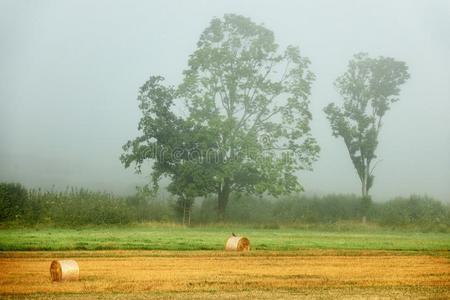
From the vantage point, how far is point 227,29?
4622 cm

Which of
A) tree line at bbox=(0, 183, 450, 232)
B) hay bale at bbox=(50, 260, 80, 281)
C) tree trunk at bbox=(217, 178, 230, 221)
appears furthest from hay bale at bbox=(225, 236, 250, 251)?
tree trunk at bbox=(217, 178, 230, 221)

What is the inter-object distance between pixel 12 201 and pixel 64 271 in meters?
22.9

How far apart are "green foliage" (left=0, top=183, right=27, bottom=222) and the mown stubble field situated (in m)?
15.1

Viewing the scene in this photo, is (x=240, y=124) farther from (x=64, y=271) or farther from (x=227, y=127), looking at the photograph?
(x=64, y=271)

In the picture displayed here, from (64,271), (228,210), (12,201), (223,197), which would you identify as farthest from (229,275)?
(228,210)

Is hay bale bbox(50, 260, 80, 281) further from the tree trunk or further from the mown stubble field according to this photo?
the tree trunk

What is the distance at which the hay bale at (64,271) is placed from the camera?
48.2 ft

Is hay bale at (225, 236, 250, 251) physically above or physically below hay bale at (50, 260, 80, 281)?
above

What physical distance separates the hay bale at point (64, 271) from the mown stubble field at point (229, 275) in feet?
0.77

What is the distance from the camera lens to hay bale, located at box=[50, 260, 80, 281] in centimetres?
1468

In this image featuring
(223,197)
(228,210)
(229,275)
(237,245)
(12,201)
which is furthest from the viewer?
(228,210)

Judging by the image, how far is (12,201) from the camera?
36031mm

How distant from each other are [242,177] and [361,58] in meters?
13.4

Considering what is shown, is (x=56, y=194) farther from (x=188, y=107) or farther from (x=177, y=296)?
(x=177, y=296)
